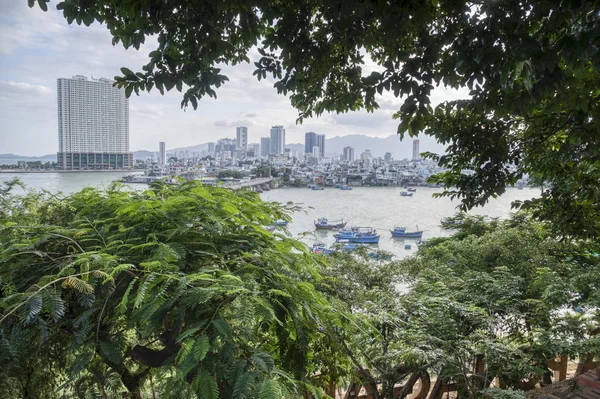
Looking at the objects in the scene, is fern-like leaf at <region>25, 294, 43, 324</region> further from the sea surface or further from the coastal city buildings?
the coastal city buildings

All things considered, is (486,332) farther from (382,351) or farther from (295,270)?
(295,270)

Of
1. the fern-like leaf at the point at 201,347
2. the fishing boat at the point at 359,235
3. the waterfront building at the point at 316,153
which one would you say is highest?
the waterfront building at the point at 316,153

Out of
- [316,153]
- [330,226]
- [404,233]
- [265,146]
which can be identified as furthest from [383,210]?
[265,146]

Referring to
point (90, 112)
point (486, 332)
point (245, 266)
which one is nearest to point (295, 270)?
point (245, 266)

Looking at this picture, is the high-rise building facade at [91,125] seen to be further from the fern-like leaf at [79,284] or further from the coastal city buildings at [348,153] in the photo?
the coastal city buildings at [348,153]

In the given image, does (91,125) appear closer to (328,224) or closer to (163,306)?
(163,306)

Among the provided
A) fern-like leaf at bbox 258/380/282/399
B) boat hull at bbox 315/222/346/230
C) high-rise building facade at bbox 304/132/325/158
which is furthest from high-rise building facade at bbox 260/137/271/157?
fern-like leaf at bbox 258/380/282/399

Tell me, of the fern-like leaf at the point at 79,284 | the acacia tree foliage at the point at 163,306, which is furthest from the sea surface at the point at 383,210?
the fern-like leaf at the point at 79,284
